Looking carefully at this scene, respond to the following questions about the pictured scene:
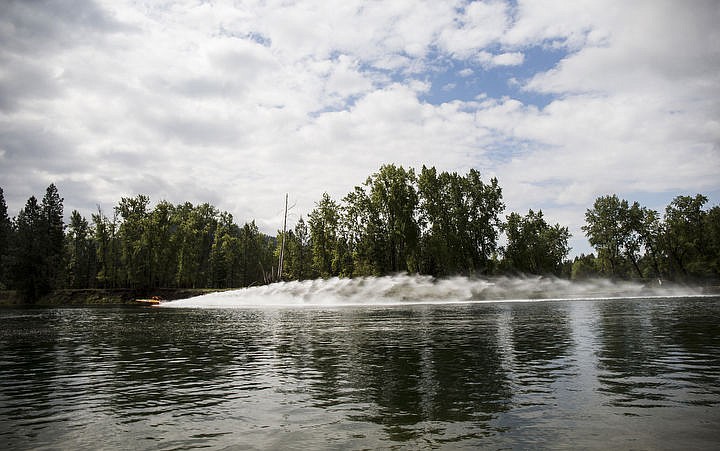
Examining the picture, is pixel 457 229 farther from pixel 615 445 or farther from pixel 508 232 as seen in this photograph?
pixel 615 445

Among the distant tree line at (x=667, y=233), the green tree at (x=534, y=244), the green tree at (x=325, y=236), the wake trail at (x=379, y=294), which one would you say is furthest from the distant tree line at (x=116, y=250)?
the distant tree line at (x=667, y=233)

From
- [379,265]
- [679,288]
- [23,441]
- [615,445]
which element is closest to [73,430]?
[23,441]

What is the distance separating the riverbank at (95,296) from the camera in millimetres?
102625

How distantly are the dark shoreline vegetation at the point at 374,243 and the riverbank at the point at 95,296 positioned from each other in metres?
0.30

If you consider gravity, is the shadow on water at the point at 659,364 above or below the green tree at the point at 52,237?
below

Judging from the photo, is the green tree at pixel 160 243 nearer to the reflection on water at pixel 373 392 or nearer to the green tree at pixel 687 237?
the reflection on water at pixel 373 392

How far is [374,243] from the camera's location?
9606 cm

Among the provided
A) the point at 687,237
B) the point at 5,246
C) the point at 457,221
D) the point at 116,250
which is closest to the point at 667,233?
the point at 687,237

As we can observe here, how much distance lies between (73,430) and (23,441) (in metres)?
0.89

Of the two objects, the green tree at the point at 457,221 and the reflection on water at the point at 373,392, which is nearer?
the reflection on water at the point at 373,392

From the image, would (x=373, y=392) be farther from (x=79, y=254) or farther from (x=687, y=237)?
(x=79, y=254)

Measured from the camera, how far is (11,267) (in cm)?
10194

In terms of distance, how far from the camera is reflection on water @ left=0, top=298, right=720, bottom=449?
8734mm

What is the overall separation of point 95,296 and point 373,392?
111m
